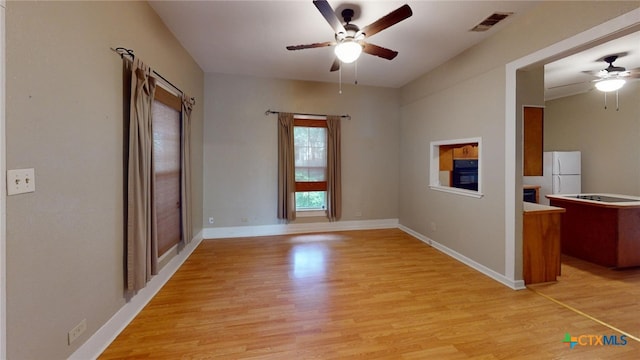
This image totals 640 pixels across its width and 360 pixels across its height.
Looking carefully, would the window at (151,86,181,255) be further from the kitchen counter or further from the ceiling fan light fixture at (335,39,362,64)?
the kitchen counter

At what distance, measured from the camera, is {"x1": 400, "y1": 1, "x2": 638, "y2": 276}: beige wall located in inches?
92.8

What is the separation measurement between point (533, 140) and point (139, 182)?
4050mm

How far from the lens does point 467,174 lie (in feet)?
13.1

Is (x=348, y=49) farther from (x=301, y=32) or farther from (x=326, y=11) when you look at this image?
(x=301, y=32)

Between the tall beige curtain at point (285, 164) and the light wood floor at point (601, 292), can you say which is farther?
the tall beige curtain at point (285, 164)

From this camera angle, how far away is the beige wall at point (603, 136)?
4598 mm

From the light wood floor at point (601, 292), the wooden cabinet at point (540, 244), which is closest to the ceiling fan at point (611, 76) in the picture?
the wooden cabinet at point (540, 244)

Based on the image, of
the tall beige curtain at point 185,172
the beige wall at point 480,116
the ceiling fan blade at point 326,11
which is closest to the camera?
the ceiling fan blade at point 326,11

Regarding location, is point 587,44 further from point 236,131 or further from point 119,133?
point 236,131

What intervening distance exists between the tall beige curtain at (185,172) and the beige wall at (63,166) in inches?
50.5

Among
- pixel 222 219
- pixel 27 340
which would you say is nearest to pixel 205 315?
pixel 27 340

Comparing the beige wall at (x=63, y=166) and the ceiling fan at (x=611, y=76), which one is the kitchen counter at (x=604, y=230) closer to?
the ceiling fan at (x=611, y=76)

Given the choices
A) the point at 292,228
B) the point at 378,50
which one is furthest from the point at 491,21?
the point at 292,228

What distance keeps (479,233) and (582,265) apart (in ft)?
4.80
